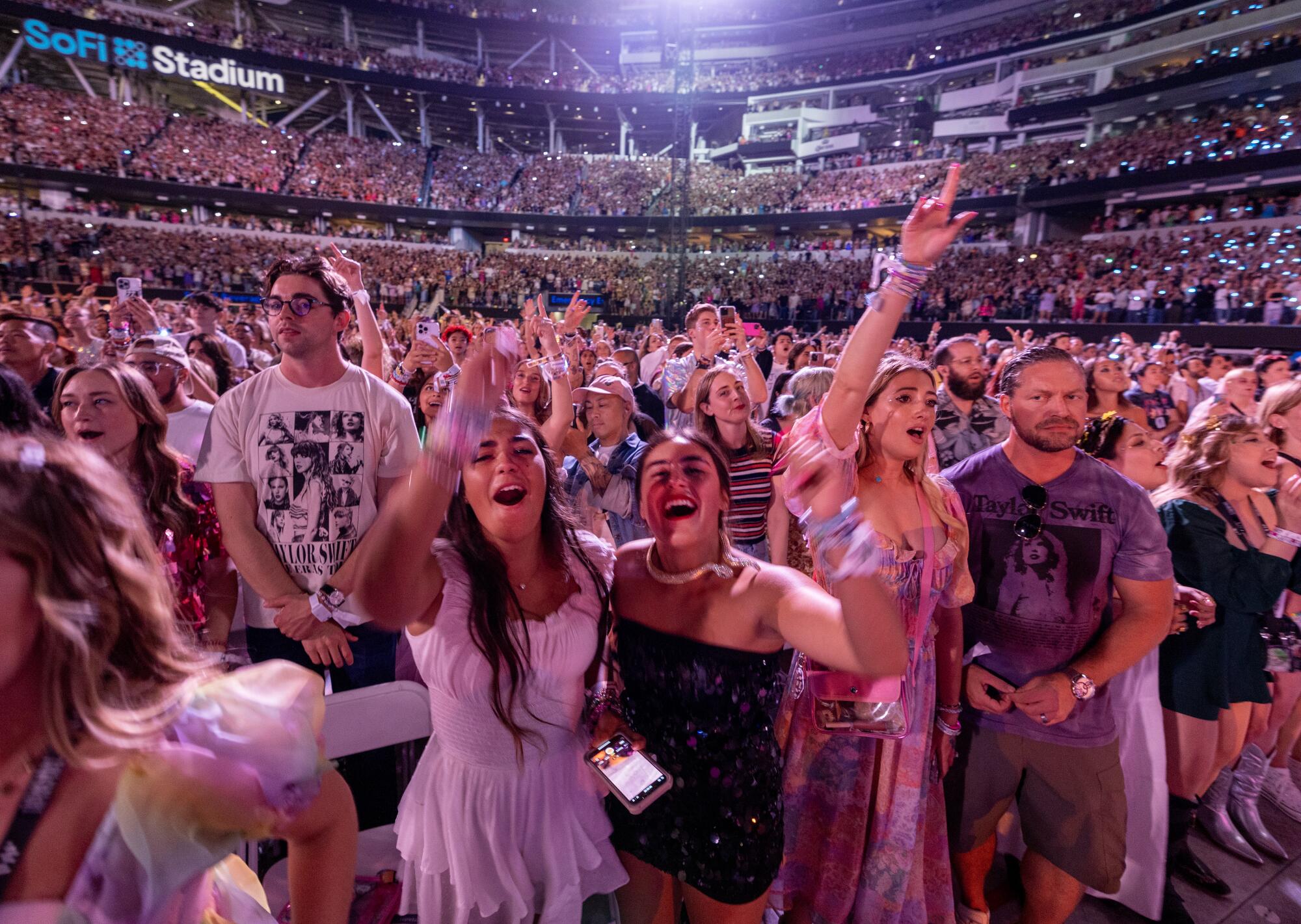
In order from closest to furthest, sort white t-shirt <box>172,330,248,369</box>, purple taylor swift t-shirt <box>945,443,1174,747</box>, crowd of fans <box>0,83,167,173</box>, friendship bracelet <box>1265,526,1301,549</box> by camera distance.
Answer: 1. purple taylor swift t-shirt <box>945,443,1174,747</box>
2. friendship bracelet <box>1265,526,1301,549</box>
3. white t-shirt <box>172,330,248,369</box>
4. crowd of fans <box>0,83,167,173</box>

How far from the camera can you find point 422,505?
1.35m

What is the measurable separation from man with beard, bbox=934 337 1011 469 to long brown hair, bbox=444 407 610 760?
3174mm

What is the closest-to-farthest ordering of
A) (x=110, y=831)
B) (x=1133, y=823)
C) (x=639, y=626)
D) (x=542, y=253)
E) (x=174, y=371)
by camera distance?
(x=110, y=831), (x=639, y=626), (x=1133, y=823), (x=174, y=371), (x=542, y=253)

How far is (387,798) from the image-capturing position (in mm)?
2311

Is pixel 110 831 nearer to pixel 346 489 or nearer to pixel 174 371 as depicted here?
pixel 346 489

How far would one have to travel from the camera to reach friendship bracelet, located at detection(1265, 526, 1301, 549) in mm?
2535

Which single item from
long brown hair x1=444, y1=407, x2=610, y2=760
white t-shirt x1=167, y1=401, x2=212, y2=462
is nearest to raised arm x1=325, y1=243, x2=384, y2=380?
white t-shirt x1=167, y1=401, x2=212, y2=462

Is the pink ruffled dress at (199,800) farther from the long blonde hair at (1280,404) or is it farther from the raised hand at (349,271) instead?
the long blonde hair at (1280,404)

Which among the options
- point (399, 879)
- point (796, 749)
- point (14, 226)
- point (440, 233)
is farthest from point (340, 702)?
point (440, 233)

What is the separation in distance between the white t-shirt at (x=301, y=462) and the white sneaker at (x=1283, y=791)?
4.17 metres

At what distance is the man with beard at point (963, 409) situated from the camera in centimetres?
412

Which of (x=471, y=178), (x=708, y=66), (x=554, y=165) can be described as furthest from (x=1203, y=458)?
(x=708, y=66)

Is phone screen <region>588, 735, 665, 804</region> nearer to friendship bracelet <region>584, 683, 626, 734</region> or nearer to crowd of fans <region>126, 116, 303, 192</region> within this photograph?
friendship bracelet <region>584, 683, 626, 734</region>

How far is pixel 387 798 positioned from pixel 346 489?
43.3 inches
